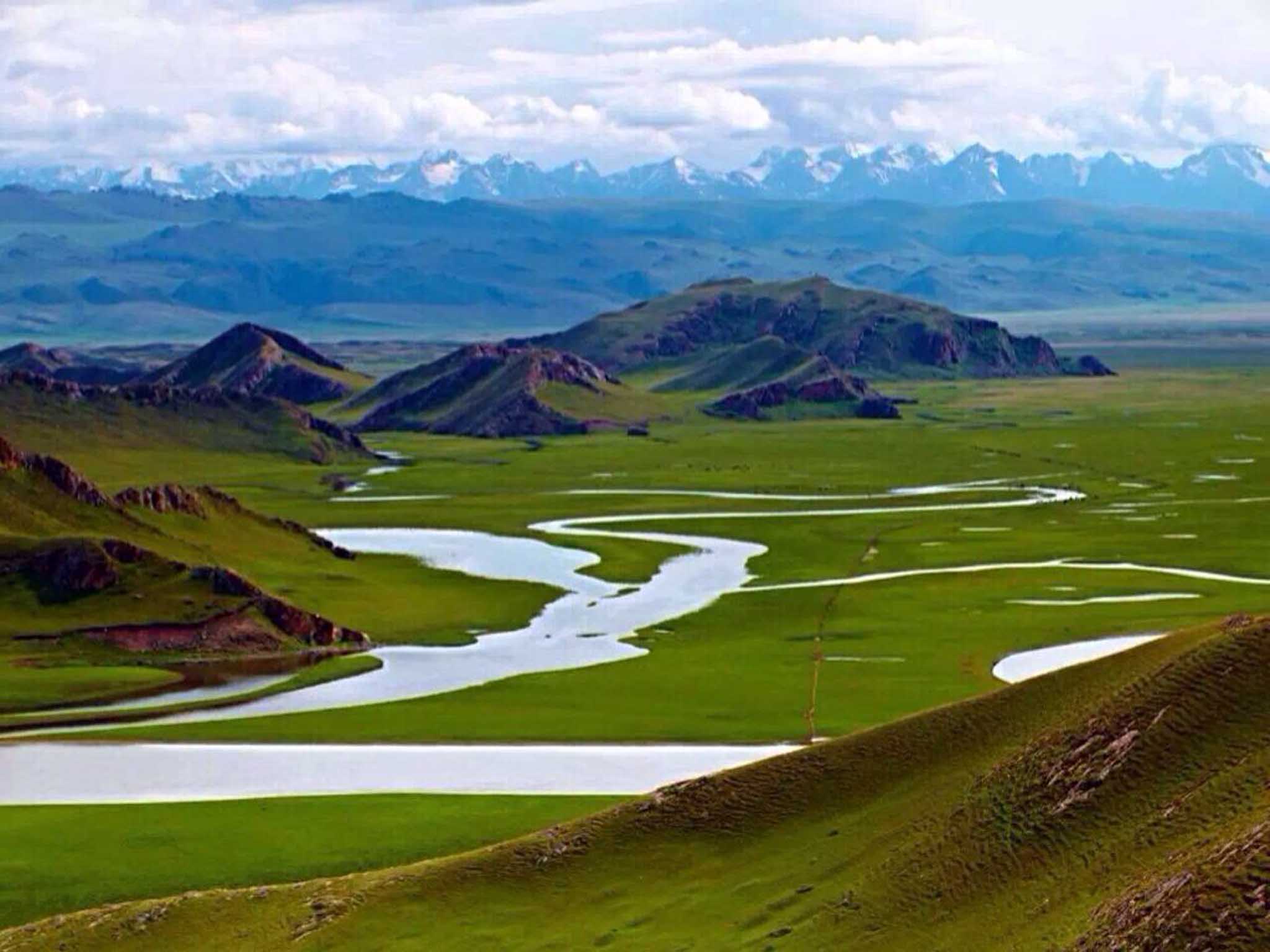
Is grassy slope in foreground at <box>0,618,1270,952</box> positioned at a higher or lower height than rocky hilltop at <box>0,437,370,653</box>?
higher

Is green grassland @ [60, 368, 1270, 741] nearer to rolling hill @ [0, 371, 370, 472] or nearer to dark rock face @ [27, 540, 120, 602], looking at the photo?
dark rock face @ [27, 540, 120, 602]

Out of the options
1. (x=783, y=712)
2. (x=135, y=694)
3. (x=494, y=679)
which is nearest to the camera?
(x=783, y=712)

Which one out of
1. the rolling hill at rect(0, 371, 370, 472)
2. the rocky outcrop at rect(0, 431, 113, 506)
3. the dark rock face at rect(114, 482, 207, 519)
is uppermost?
the rocky outcrop at rect(0, 431, 113, 506)

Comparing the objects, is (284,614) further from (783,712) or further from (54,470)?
(783,712)

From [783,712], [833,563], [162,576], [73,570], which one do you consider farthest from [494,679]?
[833,563]

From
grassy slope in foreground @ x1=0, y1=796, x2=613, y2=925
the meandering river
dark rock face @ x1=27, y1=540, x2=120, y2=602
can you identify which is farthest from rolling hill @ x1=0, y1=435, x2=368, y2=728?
grassy slope in foreground @ x1=0, y1=796, x2=613, y2=925

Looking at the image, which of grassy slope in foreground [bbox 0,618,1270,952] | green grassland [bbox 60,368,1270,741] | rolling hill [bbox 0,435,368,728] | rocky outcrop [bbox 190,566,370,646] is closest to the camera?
grassy slope in foreground [bbox 0,618,1270,952]
